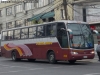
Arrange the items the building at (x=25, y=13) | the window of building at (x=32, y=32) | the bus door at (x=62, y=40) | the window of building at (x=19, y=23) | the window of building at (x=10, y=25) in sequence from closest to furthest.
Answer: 1. the bus door at (x=62, y=40)
2. the window of building at (x=32, y=32)
3. the building at (x=25, y=13)
4. the window of building at (x=19, y=23)
5. the window of building at (x=10, y=25)

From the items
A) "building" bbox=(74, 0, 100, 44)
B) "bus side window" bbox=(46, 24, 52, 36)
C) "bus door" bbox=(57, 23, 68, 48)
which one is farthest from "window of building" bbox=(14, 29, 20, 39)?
"building" bbox=(74, 0, 100, 44)

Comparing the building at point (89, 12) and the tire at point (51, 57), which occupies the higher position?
the building at point (89, 12)

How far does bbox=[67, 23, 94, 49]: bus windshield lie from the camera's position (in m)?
22.5

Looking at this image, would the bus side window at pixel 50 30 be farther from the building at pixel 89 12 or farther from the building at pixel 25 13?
the building at pixel 25 13

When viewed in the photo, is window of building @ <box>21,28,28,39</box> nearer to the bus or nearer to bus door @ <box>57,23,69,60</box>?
the bus

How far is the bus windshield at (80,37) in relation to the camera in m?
22.5

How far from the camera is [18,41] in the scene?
94.7 ft

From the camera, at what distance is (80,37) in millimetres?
22906

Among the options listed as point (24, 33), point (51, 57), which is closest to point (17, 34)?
point (24, 33)

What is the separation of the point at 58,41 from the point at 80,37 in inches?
66.1

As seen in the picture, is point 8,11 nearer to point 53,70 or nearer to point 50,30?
point 50,30

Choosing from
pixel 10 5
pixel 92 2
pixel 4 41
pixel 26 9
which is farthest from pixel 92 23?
pixel 10 5

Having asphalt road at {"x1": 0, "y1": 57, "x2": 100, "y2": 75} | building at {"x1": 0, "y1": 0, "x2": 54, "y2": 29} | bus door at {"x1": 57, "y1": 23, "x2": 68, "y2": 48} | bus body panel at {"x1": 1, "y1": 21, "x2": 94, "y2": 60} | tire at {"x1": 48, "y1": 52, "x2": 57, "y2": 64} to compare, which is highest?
building at {"x1": 0, "y1": 0, "x2": 54, "y2": 29}

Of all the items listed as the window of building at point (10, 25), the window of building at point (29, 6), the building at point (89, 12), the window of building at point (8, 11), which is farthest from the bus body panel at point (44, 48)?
the window of building at point (8, 11)
